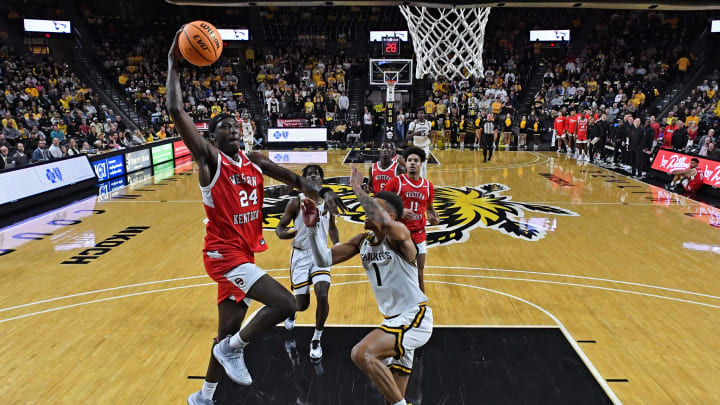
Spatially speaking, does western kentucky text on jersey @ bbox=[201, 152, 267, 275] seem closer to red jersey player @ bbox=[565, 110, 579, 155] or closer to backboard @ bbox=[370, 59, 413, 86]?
backboard @ bbox=[370, 59, 413, 86]

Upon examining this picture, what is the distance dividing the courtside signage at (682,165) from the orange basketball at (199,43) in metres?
12.7

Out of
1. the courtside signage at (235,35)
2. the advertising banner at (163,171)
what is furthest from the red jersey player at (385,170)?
the courtside signage at (235,35)

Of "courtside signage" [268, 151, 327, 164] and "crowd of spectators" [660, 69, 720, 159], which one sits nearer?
"crowd of spectators" [660, 69, 720, 159]

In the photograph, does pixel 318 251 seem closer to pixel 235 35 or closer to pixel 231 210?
pixel 231 210

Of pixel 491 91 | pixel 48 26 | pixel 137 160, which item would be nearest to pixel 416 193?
pixel 137 160

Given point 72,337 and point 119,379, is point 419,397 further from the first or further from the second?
point 72,337

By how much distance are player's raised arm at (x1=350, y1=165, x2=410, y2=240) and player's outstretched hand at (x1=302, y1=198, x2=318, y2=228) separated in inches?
12.4

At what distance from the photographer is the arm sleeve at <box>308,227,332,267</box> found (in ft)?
11.9

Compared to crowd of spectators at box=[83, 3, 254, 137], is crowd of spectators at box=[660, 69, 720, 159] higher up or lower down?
lower down

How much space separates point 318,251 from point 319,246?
4 centimetres

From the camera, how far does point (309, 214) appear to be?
3.55 m

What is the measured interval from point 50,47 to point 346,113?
15.9 m

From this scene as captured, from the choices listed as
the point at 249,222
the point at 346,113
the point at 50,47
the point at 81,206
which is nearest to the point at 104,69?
the point at 50,47

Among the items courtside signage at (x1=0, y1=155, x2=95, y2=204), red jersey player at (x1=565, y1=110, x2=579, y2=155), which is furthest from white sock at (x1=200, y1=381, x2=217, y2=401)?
red jersey player at (x1=565, y1=110, x2=579, y2=155)
